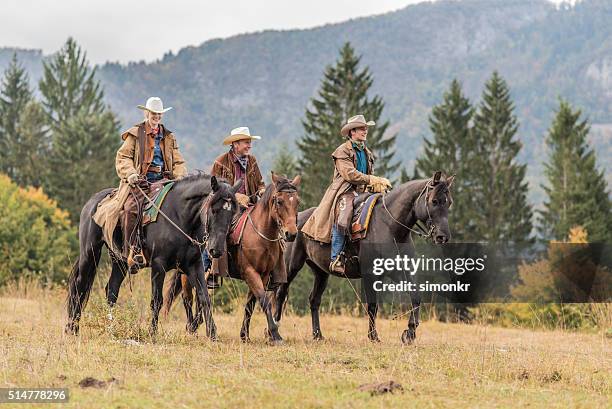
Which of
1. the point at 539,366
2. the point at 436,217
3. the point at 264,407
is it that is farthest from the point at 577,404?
the point at 436,217

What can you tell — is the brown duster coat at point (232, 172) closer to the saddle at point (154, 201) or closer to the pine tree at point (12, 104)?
the saddle at point (154, 201)

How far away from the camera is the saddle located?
37.4ft

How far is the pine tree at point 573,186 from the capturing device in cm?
5472

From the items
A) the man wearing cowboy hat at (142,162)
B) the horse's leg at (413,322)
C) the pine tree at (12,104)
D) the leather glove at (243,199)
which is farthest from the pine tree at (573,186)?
the man wearing cowboy hat at (142,162)

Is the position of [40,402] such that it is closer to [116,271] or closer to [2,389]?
[2,389]

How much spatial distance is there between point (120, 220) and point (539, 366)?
5728 mm

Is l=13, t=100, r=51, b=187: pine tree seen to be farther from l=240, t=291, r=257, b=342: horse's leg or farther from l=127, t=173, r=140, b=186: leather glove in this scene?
l=127, t=173, r=140, b=186: leather glove

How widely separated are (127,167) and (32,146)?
59.9 metres

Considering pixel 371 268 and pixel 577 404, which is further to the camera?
pixel 371 268

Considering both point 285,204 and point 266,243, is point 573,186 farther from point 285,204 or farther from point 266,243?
point 285,204

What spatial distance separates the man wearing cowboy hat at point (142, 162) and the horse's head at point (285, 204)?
1787 mm

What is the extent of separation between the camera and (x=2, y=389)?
757 cm

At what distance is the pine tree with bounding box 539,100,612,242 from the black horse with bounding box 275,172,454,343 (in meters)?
41.7

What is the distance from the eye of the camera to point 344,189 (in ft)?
43.7
